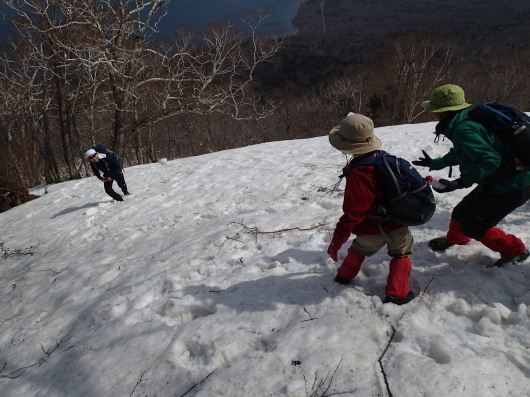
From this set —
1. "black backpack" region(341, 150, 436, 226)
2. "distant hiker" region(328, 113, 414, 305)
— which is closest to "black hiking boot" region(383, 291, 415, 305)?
"distant hiker" region(328, 113, 414, 305)

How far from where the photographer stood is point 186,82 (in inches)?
747

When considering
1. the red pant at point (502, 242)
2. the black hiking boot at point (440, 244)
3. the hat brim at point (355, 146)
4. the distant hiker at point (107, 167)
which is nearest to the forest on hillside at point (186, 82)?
the distant hiker at point (107, 167)

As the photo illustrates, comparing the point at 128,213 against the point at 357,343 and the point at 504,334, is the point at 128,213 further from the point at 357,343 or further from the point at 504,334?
the point at 504,334

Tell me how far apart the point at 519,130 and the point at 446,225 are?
1.72 metres

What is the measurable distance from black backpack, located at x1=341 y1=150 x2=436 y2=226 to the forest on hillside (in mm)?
11348

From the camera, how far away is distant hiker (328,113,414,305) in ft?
7.96

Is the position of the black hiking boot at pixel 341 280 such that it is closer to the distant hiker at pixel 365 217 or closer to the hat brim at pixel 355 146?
the distant hiker at pixel 365 217

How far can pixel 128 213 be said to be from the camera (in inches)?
284

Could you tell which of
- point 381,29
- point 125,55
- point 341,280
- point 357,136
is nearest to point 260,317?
point 341,280

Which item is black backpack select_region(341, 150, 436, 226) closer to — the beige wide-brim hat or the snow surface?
the beige wide-brim hat

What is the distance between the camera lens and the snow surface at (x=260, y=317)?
2217 mm

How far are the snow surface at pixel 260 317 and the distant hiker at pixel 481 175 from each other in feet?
1.03

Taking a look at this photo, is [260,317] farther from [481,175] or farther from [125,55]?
[125,55]

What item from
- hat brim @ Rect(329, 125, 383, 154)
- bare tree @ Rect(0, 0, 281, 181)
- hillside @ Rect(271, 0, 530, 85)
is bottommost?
hat brim @ Rect(329, 125, 383, 154)
